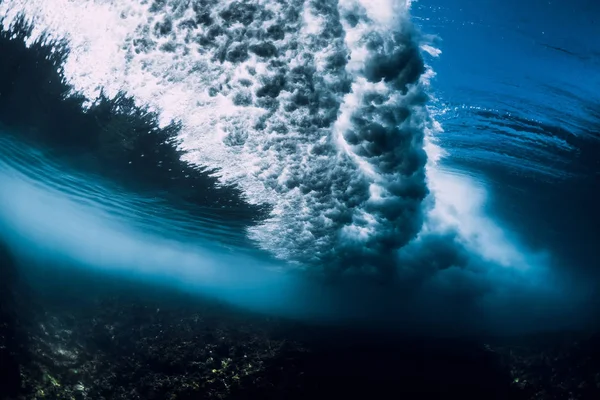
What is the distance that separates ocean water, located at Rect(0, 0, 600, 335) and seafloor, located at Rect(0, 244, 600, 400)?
22.0ft

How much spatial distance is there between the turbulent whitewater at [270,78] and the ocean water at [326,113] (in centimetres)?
5

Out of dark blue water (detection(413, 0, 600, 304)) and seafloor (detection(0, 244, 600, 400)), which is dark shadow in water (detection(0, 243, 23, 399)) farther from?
dark blue water (detection(413, 0, 600, 304))

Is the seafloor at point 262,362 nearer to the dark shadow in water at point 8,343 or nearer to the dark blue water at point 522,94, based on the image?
the dark shadow in water at point 8,343

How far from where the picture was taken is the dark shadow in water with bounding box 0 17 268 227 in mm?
10227

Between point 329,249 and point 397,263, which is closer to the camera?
point 329,249

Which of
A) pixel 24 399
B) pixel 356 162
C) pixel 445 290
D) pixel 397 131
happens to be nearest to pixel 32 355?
pixel 24 399

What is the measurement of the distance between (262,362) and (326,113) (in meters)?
10.6

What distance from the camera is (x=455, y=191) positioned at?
15766mm

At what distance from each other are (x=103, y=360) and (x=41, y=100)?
11.8m

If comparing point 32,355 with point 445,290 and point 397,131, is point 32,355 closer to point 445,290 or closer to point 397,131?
point 397,131

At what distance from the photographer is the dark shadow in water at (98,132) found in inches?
403

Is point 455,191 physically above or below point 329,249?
above

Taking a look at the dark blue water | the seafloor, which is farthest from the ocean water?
the seafloor

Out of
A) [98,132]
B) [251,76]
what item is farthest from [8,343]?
[251,76]
